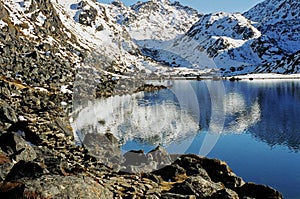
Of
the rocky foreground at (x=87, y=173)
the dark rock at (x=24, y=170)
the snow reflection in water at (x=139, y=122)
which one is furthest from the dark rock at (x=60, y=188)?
the snow reflection in water at (x=139, y=122)

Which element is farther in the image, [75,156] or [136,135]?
[136,135]

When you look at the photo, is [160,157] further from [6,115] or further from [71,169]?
[6,115]

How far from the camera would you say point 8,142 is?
82.9ft

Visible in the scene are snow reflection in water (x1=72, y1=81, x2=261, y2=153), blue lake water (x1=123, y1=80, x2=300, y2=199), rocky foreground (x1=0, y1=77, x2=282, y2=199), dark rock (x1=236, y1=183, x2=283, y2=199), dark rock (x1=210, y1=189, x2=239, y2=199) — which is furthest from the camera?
snow reflection in water (x1=72, y1=81, x2=261, y2=153)

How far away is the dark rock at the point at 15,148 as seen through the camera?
23.7 metres

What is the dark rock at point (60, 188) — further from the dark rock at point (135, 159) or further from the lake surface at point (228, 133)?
the lake surface at point (228, 133)

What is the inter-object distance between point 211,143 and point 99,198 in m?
35.5

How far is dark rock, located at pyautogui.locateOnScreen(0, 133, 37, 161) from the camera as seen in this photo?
77.8ft

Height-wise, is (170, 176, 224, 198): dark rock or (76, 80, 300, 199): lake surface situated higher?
(170, 176, 224, 198): dark rock

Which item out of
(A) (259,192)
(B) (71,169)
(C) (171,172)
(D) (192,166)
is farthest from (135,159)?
(A) (259,192)

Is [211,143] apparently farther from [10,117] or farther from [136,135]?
[10,117]

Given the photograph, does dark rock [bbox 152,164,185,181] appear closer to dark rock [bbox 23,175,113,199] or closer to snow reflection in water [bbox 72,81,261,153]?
dark rock [bbox 23,175,113,199]

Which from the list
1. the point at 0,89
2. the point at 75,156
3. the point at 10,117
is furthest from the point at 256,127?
the point at 0,89

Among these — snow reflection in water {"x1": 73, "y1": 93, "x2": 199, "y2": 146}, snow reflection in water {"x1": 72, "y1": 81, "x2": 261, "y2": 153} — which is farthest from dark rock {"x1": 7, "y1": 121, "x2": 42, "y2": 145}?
snow reflection in water {"x1": 73, "y1": 93, "x2": 199, "y2": 146}
